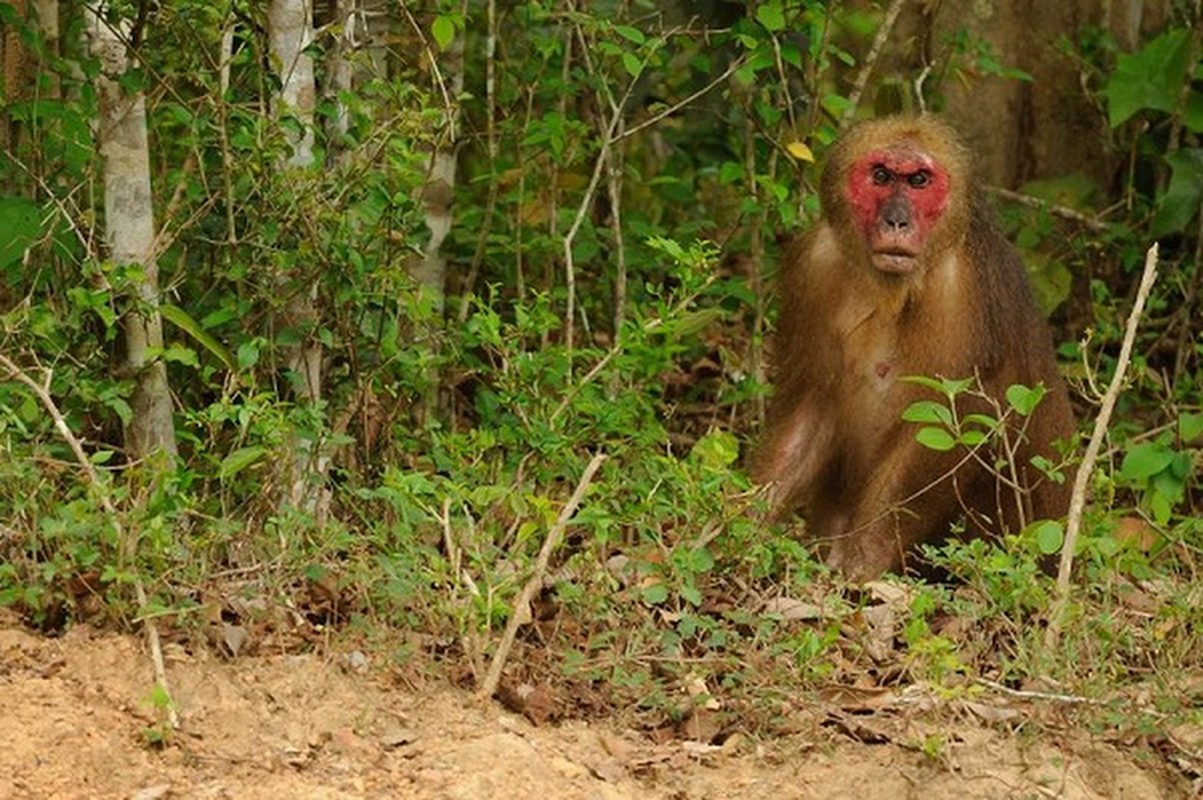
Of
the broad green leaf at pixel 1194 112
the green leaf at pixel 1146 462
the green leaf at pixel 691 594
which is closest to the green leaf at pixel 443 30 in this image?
the green leaf at pixel 691 594

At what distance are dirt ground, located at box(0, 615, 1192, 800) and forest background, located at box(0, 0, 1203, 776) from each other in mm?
111

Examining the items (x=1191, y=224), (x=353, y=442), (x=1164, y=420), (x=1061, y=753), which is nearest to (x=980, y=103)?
(x=1191, y=224)

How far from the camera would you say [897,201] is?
7.27 m

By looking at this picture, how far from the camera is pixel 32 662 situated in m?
5.24

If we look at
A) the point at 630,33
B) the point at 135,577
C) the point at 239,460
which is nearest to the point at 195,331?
the point at 239,460

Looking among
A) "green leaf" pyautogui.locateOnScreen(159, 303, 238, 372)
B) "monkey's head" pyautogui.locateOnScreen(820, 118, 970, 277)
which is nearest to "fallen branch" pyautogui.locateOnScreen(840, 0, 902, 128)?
"monkey's head" pyautogui.locateOnScreen(820, 118, 970, 277)

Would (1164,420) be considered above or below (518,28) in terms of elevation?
below

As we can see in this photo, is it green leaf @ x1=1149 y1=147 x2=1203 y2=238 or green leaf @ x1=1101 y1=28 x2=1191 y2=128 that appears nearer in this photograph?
green leaf @ x1=1149 y1=147 x2=1203 y2=238

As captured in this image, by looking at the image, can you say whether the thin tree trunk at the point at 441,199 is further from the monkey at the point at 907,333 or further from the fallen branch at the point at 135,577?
the fallen branch at the point at 135,577

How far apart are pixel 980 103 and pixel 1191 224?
1208 millimetres

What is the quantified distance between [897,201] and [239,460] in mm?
2527

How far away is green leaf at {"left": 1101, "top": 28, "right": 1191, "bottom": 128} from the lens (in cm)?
938

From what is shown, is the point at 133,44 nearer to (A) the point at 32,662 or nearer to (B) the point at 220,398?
(B) the point at 220,398

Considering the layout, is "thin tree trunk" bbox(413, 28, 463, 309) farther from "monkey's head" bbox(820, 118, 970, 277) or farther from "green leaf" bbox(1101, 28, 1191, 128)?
"green leaf" bbox(1101, 28, 1191, 128)
